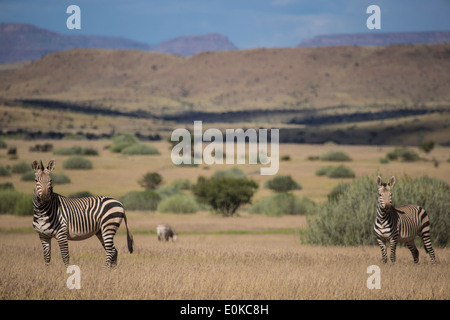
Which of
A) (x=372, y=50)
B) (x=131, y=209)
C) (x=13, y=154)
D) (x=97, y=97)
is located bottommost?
(x=131, y=209)

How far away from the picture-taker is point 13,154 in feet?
235

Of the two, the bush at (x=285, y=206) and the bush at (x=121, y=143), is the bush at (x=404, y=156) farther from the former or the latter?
the bush at (x=285, y=206)

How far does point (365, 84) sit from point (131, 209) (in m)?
142

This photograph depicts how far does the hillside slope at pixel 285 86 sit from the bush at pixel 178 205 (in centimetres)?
12288

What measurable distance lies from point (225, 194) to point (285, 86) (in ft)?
477

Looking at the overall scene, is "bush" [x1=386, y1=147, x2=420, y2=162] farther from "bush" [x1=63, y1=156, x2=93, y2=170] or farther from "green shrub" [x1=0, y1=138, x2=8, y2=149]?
"green shrub" [x1=0, y1=138, x2=8, y2=149]

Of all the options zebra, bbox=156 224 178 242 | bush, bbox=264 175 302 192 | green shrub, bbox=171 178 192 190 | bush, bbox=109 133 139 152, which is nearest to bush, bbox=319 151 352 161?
bush, bbox=264 175 302 192

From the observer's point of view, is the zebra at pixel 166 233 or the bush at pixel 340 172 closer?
the zebra at pixel 166 233

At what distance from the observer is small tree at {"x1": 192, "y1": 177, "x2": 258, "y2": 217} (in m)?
41.6

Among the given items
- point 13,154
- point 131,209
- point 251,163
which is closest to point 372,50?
point 251,163

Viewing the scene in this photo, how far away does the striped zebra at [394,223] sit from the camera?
508 inches

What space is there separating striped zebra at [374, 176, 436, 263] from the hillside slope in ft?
485

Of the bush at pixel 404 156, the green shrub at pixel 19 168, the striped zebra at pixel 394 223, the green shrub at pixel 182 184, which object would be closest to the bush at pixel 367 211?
the striped zebra at pixel 394 223

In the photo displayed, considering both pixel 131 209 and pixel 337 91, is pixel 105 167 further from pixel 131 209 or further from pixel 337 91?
pixel 337 91
